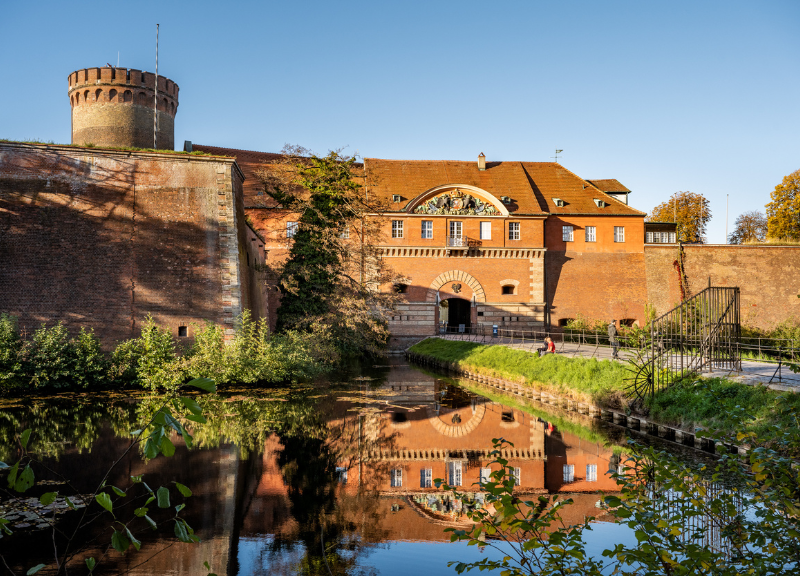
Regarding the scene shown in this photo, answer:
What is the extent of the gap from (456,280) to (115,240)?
17095 mm

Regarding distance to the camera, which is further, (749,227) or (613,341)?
(749,227)

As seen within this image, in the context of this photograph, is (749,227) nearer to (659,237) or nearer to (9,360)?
(659,237)

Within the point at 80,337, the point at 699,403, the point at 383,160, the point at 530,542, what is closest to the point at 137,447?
the point at 80,337

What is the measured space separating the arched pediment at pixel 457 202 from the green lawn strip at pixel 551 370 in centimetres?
842

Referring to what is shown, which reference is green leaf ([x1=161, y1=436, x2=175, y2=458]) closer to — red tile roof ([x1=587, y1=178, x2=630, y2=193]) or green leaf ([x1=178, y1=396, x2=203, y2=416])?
green leaf ([x1=178, y1=396, x2=203, y2=416])

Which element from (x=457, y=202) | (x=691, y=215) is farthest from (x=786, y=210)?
(x=457, y=202)

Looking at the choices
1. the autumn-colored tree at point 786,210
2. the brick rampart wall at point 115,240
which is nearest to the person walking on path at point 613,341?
the brick rampart wall at point 115,240

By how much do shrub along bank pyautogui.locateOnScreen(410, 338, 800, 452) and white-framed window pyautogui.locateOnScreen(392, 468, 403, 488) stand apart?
4163mm

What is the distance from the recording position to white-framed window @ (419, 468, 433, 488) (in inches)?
342

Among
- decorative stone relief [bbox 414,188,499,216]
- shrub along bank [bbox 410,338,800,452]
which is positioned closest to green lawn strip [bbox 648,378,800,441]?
shrub along bank [bbox 410,338,800,452]

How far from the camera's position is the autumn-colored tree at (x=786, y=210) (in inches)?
1476

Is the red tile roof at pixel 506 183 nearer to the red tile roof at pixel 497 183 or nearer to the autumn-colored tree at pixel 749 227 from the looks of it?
the red tile roof at pixel 497 183

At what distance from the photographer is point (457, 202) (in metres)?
31.2

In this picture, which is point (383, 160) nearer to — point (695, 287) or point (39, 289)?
point (695, 287)
